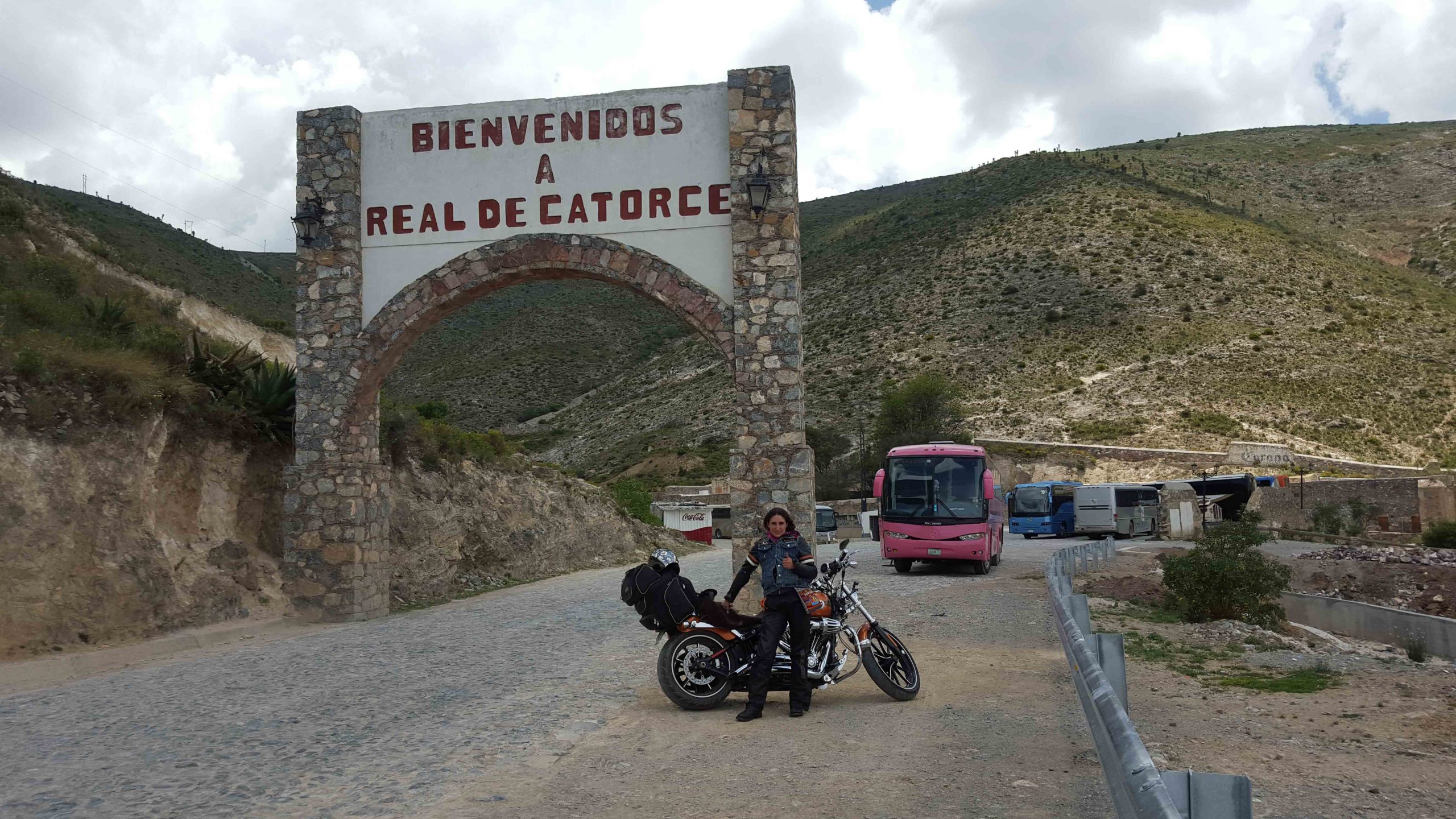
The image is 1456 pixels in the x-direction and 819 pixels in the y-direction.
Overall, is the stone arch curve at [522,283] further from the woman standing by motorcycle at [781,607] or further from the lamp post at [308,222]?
the woman standing by motorcycle at [781,607]

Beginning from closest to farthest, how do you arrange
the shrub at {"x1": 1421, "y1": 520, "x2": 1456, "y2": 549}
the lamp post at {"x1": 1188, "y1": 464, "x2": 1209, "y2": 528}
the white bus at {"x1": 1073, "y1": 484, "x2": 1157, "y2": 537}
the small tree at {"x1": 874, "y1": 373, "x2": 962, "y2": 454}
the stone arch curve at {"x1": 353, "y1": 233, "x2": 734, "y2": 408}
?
the stone arch curve at {"x1": 353, "y1": 233, "x2": 734, "y2": 408}, the shrub at {"x1": 1421, "y1": 520, "x2": 1456, "y2": 549}, the lamp post at {"x1": 1188, "y1": 464, "x2": 1209, "y2": 528}, the white bus at {"x1": 1073, "y1": 484, "x2": 1157, "y2": 537}, the small tree at {"x1": 874, "y1": 373, "x2": 962, "y2": 454}

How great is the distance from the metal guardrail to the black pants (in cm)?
198

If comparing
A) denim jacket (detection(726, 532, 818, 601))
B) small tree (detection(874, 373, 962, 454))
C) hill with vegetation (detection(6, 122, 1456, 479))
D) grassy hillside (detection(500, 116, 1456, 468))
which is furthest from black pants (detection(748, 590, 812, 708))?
grassy hillside (detection(500, 116, 1456, 468))

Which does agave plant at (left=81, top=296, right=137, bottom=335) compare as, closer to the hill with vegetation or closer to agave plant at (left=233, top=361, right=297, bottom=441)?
agave plant at (left=233, top=361, right=297, bottom=441)

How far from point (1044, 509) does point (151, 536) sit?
4009 cm

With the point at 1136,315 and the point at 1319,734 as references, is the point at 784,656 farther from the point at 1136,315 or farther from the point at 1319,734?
the point at 1136,315

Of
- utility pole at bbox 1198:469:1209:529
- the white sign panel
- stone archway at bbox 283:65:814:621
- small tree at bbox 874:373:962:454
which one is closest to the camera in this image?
stone archway at bbox 283:65:814:621

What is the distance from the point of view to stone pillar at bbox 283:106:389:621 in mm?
15164

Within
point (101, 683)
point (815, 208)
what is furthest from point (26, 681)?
point (815, 208)

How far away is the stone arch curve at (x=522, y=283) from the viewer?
1475 cm

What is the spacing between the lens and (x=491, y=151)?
15.5 meters

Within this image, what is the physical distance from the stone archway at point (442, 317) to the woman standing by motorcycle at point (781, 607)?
5.38 metres

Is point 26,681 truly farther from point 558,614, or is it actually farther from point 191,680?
point 558,614

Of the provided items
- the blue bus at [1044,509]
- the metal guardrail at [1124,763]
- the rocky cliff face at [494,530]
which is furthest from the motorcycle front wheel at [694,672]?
the blue bus at [1044,509]
